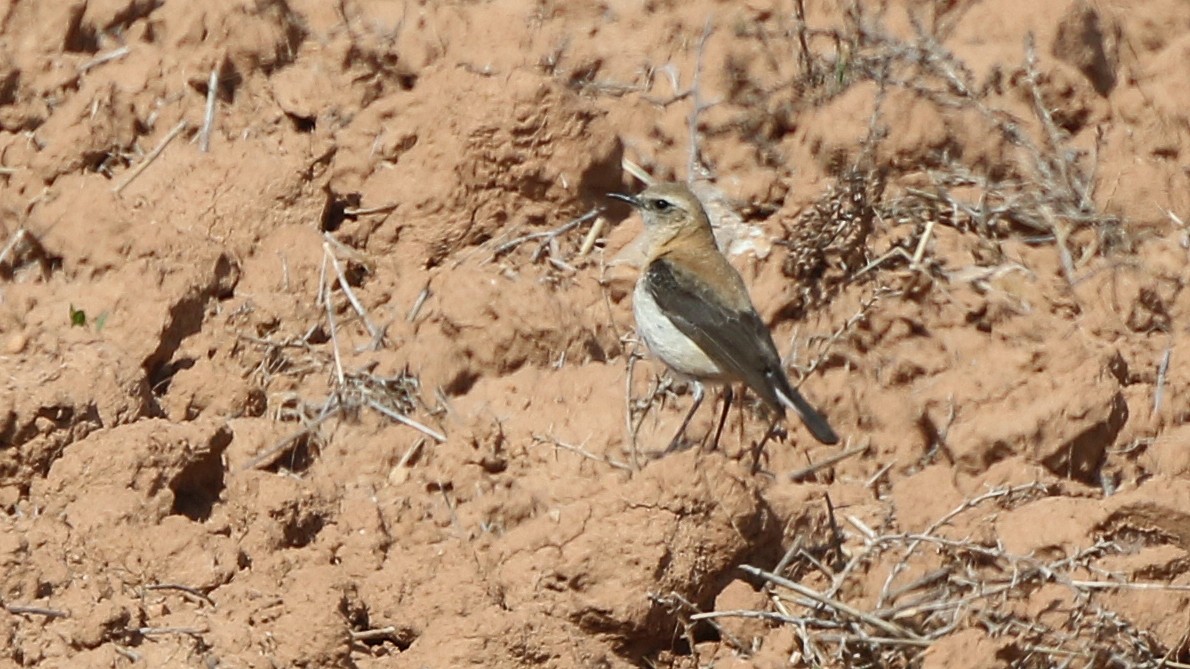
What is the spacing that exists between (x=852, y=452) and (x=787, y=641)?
1338mm

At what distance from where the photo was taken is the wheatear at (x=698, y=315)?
8742 millimetres

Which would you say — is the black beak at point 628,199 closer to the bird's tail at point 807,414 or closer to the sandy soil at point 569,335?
the sandy soil at point 569,335

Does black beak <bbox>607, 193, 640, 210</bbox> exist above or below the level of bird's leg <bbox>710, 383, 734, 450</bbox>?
above

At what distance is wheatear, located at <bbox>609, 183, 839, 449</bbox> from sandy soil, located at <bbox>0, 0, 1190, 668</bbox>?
0.97 ft

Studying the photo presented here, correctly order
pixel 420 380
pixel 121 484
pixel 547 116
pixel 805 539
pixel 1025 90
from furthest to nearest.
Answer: pixel 1025 90, pixel 547 116, pixel 420 380, pixel 805 539, pixel 121 484

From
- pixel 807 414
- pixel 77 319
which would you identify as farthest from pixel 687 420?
pixel 77 319

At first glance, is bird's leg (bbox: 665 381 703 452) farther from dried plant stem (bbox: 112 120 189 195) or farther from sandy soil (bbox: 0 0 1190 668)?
dried plant stem (bbox: 112 120 189 195)

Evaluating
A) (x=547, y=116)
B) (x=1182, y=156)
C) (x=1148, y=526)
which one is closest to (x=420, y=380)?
(x=547, y=116)

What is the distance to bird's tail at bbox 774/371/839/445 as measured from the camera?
8.57m

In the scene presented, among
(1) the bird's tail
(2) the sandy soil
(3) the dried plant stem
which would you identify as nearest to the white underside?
(2) the sandy soil

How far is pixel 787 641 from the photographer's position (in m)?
7.97

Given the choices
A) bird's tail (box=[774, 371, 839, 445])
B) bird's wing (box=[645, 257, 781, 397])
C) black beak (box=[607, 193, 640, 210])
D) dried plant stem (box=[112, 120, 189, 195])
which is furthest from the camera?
black beak (box=[607, 193, 640, 210])

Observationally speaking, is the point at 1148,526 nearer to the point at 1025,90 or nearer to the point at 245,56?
the point at 1025,90

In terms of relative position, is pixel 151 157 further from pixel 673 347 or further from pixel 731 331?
pixel 731 331
